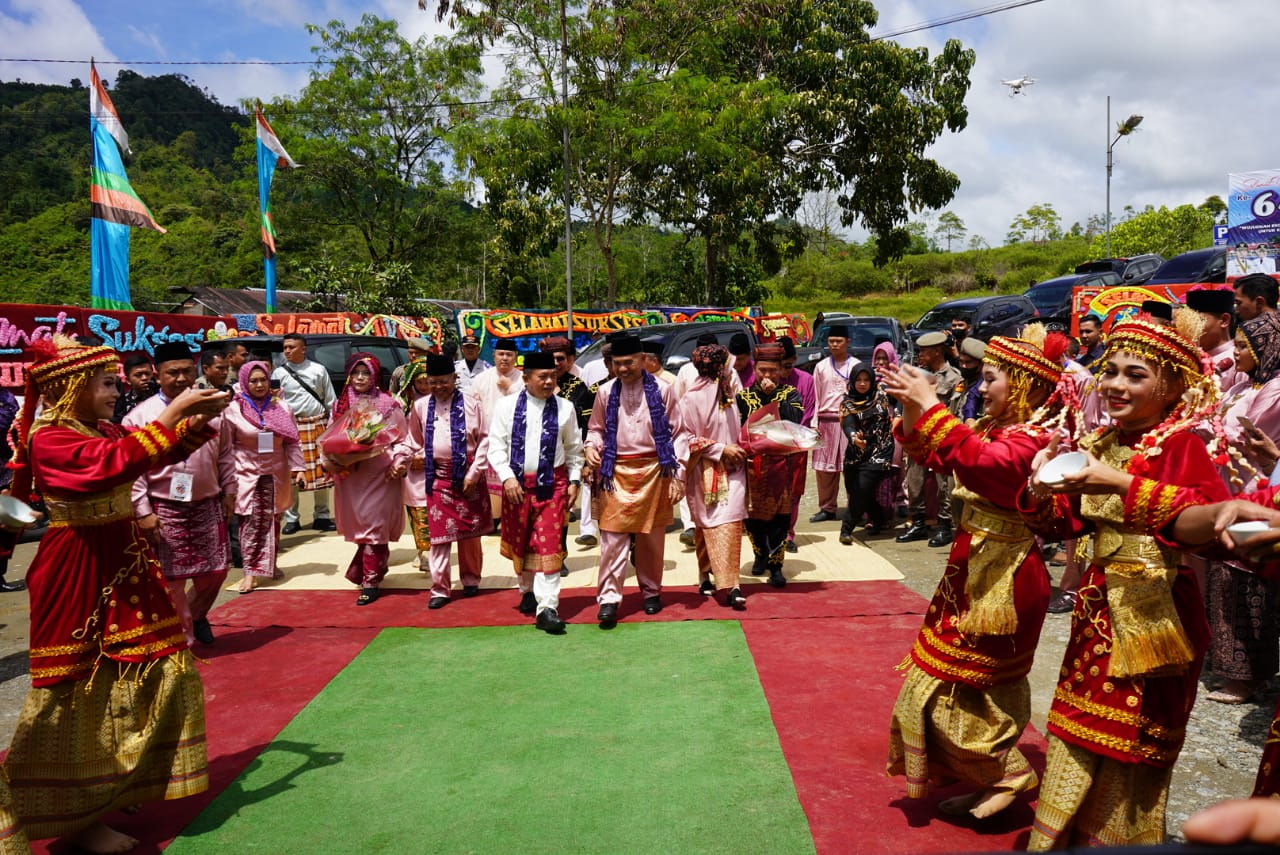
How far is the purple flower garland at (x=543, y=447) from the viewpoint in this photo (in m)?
5.95

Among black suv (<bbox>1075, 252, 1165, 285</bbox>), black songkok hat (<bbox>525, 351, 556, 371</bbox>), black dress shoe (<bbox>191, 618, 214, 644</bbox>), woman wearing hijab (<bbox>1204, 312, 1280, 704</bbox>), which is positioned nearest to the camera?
woman wearing hijab (<bbox>1204, 312, 1280, 704</bbox>)

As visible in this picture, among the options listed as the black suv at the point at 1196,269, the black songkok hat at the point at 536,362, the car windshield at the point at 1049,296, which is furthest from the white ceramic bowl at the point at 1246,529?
the car windshield at the point at 1049,296

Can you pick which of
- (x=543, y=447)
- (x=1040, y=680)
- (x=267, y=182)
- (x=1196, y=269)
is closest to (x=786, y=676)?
(x=1040, y=680)

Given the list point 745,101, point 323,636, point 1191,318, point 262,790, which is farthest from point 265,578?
point 745,101

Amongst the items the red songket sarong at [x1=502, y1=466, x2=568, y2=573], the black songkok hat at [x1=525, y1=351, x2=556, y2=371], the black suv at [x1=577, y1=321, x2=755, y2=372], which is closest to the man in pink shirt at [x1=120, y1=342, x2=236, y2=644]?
the red songket sarong at [x1=502, y1=466, x2=568, y2=573]

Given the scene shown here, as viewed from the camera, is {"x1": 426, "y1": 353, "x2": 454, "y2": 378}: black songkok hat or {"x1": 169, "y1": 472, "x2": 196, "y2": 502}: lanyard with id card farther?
{"x1": 426, "y1": 353, "x2": 454, "y2": 378}: black songkok hat

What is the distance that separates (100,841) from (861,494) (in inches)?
247

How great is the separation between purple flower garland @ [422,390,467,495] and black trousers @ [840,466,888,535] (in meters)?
3.56

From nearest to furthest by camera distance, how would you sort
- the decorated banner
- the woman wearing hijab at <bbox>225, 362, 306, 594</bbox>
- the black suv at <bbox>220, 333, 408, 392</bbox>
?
the woman wearing hijab at <bbox>225, 362, 306, 594</bbox>
the black suv at <bbox>220, 333, 408, 392</bbox>
the decorated banner

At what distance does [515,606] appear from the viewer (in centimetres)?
653

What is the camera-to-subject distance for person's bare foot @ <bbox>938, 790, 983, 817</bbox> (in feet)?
11.2

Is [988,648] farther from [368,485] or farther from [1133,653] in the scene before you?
[368,485]

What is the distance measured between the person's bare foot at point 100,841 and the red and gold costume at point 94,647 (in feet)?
0.23

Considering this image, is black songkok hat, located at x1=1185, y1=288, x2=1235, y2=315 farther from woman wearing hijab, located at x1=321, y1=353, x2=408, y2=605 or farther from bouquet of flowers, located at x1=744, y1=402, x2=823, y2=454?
woman wearing hijab, located at x1=321, y1=353, x2=408, y2=605
